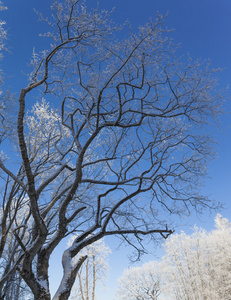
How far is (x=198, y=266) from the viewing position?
2156 centimetres

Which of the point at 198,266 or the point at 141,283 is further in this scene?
the point at 141,283

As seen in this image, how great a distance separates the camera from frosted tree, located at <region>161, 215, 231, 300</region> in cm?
2067

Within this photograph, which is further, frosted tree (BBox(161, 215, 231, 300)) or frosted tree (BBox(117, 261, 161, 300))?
frosted tree (BBox(117, 261, 161, 300))

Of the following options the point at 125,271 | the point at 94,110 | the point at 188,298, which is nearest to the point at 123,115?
the point at 94,110

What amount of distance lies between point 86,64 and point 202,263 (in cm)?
2212

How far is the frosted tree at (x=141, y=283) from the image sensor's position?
25031 mm

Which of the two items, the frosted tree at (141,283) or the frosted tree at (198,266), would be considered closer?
the frosted tree at (198,266)

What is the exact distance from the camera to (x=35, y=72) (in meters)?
5.95

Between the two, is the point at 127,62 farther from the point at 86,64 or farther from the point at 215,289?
the point at 215,289

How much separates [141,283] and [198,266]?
23.9 ft

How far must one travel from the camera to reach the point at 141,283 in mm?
25859

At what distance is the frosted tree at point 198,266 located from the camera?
67.8 ft

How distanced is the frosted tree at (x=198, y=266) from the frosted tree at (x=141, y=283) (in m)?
1.27

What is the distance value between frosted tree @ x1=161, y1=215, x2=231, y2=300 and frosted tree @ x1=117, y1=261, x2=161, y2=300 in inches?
50.2
